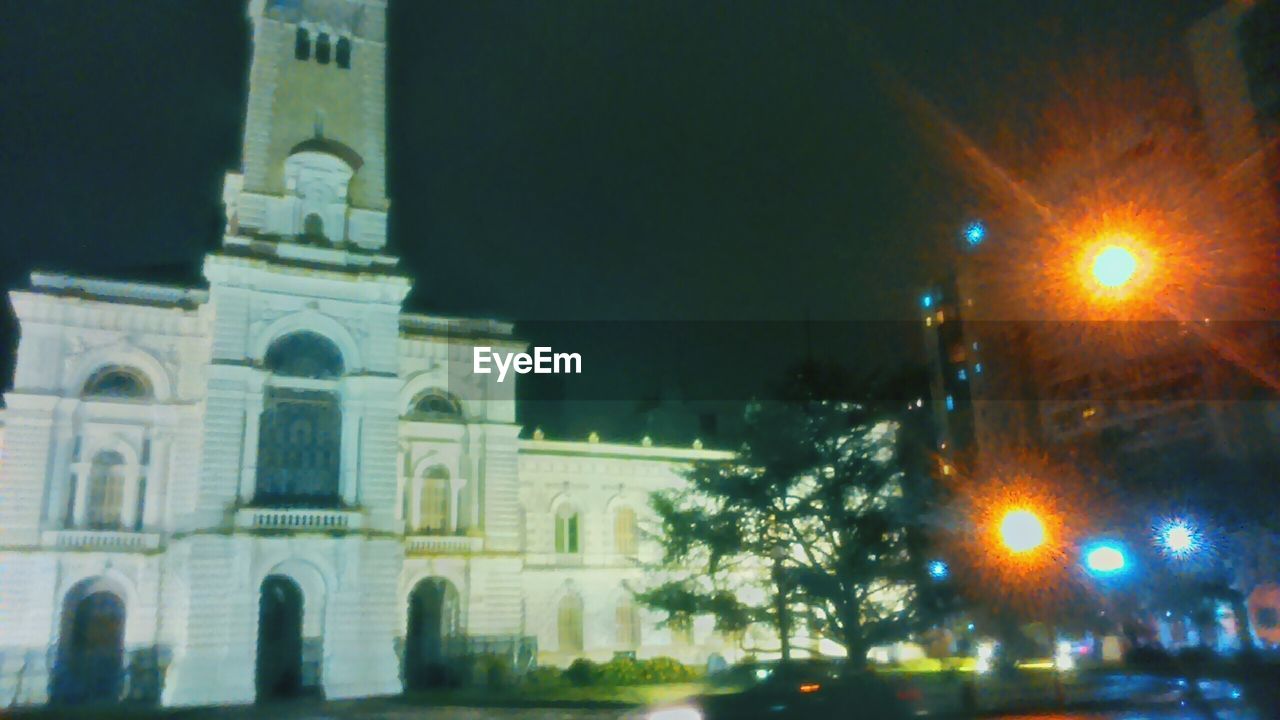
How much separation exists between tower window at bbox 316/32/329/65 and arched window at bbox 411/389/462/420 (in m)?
14.1

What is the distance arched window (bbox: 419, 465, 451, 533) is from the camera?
4075 centimetres

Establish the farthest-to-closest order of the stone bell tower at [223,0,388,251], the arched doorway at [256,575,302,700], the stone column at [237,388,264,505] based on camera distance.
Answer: the stone bell tower at [223,0,388,251] < the arched doorway at [256,575,302,700] < the stone column at [237,388,264,505]

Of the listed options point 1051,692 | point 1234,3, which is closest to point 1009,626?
point 1051,692

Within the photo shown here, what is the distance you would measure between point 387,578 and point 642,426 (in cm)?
2628

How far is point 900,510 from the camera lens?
29344mm

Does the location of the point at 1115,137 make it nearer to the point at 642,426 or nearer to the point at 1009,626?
the point at 1009,626

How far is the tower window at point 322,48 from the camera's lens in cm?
4122

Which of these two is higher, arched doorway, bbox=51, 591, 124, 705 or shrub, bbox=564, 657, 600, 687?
arched doorway, bbox=51, 591, 124, 705

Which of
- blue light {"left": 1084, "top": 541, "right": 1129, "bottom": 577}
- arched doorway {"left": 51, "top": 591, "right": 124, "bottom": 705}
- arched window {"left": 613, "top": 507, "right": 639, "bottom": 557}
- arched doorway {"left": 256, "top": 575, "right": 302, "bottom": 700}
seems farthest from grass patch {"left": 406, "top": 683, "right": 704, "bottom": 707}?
blue light {"left": 1084, "top": 541, "right": 1129, "bottom": 577}

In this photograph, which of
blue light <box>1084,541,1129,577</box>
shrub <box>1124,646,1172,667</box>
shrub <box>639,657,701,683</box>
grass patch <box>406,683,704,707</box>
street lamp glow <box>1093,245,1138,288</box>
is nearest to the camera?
street lamp glow <box>1093,245,1138,288</box>

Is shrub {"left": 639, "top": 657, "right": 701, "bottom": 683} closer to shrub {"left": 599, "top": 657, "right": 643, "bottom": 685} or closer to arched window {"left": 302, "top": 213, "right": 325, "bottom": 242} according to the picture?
shrub {"left": 599, "top": 657, "right": 643, "bottom": 685}

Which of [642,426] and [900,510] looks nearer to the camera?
[900,510]

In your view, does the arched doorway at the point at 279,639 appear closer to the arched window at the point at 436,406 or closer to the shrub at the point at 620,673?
the arched window at the point at 436,406

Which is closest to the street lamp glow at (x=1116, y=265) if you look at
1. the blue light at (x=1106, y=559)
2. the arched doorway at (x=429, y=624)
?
the blue light at (x=1106, y=559)
